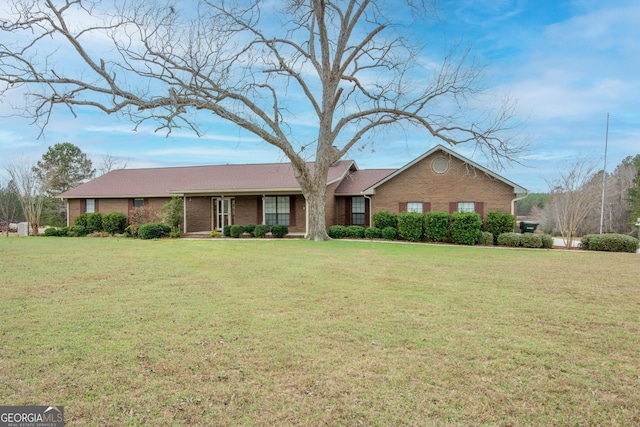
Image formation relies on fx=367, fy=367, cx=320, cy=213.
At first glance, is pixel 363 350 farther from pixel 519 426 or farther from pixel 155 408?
pixel 155 408

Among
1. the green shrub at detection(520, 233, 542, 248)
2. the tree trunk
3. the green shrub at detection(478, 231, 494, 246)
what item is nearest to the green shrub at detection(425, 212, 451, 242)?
the green shrub at detection(478, 231, 494, 246)

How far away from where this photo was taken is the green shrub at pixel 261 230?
21234 mm

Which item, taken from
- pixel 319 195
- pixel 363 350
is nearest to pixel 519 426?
pixel 363 350

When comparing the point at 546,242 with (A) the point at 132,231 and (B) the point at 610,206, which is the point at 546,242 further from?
(B) the point at 610,206

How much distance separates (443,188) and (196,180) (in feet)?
54.3

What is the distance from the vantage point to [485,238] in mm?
18109

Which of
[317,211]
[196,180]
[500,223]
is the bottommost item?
[500,223]

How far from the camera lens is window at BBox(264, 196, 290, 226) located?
22922mm

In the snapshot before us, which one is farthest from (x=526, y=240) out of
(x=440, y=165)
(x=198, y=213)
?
(x=198, y=213)

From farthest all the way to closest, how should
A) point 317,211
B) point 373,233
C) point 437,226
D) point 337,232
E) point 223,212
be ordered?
point 223,212, point 337,232, point 373,233, point 317,211, point 437,226

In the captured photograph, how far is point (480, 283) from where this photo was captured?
27.4 feet

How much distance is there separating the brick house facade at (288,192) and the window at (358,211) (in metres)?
0.06

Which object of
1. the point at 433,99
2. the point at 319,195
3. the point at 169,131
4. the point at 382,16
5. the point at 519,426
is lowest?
the point at 519,426

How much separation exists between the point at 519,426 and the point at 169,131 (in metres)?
14.2
